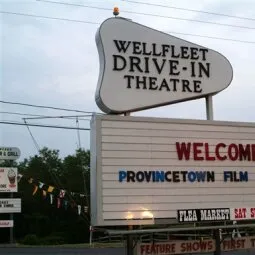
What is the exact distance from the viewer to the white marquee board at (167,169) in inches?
416

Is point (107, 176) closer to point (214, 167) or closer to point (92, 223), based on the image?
point (92, 223)

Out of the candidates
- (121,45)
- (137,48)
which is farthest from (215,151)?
(121,45)

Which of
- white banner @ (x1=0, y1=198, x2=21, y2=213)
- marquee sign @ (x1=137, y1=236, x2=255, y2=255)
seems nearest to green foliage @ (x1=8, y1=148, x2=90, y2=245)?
white banner @ (x1=0, y1=198, x2=21, y2=213)

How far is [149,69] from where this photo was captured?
11.4 m

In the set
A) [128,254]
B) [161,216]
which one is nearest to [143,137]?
[161,216]

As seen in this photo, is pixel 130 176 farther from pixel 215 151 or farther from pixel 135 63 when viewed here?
pixel 135 63

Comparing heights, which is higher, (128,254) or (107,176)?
(107,176)

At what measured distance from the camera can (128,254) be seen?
1096 centimetres

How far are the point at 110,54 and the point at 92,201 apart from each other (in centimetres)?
294

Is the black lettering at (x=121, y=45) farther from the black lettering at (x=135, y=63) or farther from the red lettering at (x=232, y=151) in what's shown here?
the red lettering at (x=232, y=151)

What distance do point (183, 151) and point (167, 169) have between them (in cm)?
54

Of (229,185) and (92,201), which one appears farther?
(229,185)

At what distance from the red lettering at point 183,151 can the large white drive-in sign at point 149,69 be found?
0.95m

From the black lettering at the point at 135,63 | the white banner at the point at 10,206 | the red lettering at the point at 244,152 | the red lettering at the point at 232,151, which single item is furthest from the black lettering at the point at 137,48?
the white banner at the point at 10,206
